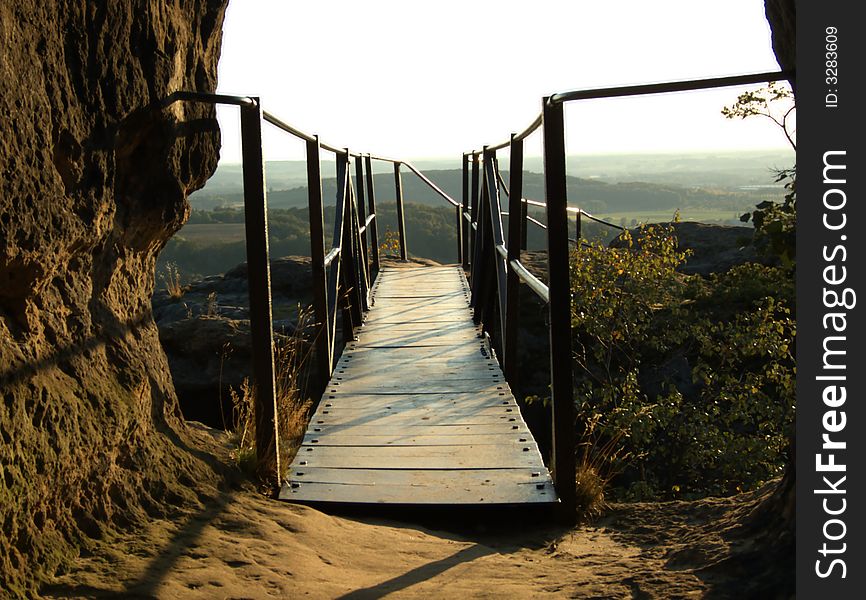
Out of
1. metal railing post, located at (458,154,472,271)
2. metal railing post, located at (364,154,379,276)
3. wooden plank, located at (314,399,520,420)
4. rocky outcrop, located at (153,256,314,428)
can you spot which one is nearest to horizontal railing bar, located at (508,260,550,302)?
wooden plank, located at (314,399,520,420)

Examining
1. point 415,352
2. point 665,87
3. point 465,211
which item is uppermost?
point 665,87

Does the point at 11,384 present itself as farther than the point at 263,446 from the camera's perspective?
No

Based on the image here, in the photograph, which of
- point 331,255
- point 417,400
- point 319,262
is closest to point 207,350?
point 331,255

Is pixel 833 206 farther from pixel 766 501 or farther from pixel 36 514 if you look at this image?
pixel 36 514

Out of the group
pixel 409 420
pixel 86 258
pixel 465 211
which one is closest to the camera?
pixel 86 258

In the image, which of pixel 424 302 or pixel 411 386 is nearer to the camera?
pixel 411 386

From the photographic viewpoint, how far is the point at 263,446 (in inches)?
147

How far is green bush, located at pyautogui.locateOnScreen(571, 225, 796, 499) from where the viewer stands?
21.0 ft

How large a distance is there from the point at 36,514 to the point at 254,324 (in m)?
1.33

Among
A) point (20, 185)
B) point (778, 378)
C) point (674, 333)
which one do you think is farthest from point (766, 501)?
point (674, 333)

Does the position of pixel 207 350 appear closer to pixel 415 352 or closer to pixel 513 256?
pixel 415 352

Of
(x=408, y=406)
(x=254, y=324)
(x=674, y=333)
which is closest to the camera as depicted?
(x=254, y=324)

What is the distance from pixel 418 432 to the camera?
179 inches

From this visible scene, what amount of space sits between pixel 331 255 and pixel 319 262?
0.29 m
